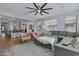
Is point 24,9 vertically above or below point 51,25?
above

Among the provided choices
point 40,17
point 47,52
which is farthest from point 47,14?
point 47,52

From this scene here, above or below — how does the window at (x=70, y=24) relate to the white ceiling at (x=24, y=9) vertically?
below

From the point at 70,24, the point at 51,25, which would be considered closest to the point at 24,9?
the point at 51,25

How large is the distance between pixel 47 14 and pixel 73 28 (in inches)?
22.7

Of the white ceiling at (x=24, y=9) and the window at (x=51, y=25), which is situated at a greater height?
the white ceiling at (x=24, y=9)

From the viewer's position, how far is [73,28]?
1927mm

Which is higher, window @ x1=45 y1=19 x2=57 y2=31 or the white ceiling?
the white ceiling

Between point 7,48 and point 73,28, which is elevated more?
point 73,28

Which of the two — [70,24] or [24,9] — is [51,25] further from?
[24,9]

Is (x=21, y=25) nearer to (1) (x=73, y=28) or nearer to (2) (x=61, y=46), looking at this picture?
(2) (x=61, y=46)

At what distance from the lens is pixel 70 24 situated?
196 centimetres

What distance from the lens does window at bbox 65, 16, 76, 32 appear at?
1921 mm

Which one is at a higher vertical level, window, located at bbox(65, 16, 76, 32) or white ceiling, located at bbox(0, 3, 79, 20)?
white ceiling, located at bbox(0, 3, 79, 20)

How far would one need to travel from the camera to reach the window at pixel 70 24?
6.30 ft
